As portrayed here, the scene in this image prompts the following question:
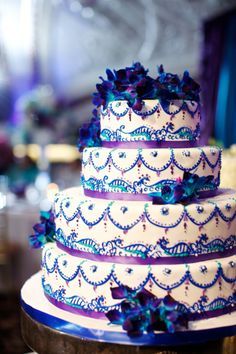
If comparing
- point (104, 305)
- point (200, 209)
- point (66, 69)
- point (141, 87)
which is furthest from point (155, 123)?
point (66, 69)

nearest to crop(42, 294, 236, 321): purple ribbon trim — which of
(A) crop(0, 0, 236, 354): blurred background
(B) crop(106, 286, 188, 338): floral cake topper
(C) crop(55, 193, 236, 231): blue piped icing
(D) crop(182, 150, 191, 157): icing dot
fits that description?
(B) crop(106, 286, 188, 338): floral cake topper

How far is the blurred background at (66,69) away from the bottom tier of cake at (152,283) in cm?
355

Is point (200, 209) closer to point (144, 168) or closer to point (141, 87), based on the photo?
point (144, 168)

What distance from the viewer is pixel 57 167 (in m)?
8.56

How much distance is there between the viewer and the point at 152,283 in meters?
1.81

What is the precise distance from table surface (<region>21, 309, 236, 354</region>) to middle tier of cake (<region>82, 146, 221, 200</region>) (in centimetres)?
49

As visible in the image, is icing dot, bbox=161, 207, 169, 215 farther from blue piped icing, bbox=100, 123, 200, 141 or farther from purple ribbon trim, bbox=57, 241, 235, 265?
blue piped icing, bbox=100, 123, 200, 141

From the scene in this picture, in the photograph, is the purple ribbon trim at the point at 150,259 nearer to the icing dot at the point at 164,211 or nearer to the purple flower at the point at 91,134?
the icing dot at the point at 164,211

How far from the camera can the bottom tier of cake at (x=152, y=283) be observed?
1813 mm

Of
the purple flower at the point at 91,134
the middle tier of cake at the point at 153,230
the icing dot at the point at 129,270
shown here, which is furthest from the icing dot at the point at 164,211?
the purple flower at the point at 91,134

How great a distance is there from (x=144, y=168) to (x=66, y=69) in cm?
722

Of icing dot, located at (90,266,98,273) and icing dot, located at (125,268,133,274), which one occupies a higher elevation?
icing dot, located at (125,268,133,274)

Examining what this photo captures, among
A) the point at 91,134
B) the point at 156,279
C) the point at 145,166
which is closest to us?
the point at 156,279

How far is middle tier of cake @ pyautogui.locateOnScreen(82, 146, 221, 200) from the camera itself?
1.91 meters
